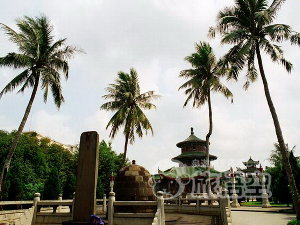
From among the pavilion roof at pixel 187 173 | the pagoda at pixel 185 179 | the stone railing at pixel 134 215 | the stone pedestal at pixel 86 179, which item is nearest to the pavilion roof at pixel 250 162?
the pagoda at pixel 185 179

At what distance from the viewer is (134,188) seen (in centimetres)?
1395

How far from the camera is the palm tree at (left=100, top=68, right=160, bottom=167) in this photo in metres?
27.4

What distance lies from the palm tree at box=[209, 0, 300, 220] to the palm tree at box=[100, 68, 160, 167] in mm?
12578

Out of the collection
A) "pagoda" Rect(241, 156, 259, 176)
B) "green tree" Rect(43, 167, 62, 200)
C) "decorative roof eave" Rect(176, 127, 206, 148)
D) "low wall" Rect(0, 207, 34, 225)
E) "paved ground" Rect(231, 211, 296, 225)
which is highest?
"decorative roof eave" Rect(176, 127, 206, 148)

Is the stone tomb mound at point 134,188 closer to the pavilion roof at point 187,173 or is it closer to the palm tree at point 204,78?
the palm tree at point 204,78

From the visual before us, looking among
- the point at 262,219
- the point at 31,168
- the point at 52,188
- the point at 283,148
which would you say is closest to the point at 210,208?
the point at 262,219

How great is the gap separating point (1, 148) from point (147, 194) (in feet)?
109

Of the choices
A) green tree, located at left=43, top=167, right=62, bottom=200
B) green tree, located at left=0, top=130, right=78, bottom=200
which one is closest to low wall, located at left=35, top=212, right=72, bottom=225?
green tree, located at left=0, top=130, right=78, bottom=200

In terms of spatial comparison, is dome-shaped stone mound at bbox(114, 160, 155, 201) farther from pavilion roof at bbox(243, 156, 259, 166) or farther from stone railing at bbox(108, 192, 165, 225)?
pavilion roof at bbox(243, 156, 259, 166)

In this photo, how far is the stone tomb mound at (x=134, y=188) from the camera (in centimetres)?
1383

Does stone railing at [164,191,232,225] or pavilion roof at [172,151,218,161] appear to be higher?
pavilion roof at [172,151,218,161]

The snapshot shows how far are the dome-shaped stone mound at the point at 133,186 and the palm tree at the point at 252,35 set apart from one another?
9033 mm

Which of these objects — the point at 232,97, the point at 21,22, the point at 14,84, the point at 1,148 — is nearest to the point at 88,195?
the point at 14,84

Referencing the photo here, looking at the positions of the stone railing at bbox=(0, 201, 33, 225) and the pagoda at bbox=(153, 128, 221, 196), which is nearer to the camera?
the stone railing at bbox=(0, 201, 33, 225)
